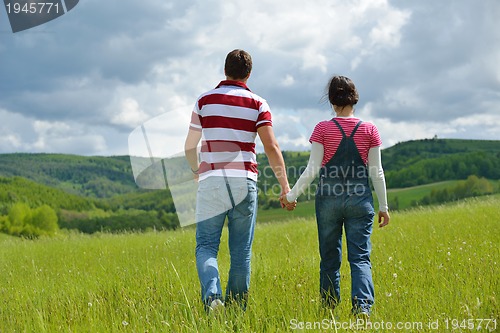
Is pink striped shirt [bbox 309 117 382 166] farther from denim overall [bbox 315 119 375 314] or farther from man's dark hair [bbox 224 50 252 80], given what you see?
man's dark hair [bbox 224 50 252 80]

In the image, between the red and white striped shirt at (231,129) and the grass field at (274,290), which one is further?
the red and white striped shirt at (231,129)

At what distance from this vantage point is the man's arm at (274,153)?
4832mm

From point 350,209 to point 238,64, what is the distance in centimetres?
187

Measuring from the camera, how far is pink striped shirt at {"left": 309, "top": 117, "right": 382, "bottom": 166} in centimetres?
489

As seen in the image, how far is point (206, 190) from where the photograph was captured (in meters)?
4.80

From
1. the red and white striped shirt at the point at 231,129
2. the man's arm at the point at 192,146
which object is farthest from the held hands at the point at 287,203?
the man's arm at the point at 192,146

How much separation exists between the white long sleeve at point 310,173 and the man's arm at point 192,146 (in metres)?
1.07

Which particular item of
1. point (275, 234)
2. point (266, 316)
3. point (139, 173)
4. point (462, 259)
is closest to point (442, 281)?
point (462, 259)

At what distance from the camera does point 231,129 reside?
4.81 metres

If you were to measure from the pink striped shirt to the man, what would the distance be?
46cm

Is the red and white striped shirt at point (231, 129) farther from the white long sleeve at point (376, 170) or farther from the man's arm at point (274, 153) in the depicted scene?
the white long sleeve at point (376, 170)

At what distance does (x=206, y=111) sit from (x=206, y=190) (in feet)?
2.65

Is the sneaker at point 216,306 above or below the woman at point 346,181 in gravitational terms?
below

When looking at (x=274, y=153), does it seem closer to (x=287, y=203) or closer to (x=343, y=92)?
(x=287, y=203)
